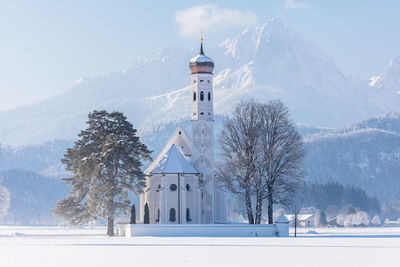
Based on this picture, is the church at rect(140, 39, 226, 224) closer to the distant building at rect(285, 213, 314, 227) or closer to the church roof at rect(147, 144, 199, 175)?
the church roof at rect(147, 144, 199, 175)

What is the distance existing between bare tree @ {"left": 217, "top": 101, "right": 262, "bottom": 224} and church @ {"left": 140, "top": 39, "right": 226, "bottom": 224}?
695cm

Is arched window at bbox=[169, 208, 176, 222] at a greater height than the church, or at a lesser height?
lesser

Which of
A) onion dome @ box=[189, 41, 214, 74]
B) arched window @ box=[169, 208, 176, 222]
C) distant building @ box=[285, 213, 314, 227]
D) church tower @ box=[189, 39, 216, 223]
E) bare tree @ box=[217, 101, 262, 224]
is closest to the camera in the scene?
bare tree @ box=[217, 101, 262, 224]

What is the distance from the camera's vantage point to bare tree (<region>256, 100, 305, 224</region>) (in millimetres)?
87000

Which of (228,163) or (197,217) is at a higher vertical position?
(228,163)

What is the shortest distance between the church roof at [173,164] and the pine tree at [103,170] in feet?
18.7

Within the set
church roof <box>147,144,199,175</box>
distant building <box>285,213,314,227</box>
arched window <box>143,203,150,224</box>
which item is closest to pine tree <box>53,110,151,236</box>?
arched window <box>143,203,150,224</box>

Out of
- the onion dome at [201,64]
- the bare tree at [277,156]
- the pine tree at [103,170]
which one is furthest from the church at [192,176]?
the bare tree at [277,156]
